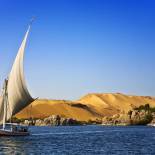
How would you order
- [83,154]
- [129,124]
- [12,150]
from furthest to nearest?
[129,124] → [12,150] → [83,154]

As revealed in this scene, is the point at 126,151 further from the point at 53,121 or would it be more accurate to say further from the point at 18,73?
the point at 53,121

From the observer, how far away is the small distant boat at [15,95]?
65.4 meters

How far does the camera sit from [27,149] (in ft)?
159

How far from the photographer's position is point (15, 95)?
217 ft

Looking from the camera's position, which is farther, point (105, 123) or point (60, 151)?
point (105, 123)

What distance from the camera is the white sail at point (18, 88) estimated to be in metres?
65.2

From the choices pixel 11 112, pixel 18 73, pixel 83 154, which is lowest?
pixel 83 154

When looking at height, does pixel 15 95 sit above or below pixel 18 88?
below

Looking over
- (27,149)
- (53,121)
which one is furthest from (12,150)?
(53,121)

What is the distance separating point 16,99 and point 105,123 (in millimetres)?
97962

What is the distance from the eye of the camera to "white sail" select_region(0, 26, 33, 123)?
6525cm

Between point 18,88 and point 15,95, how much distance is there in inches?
44.0

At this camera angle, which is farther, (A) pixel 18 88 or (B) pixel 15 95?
(B) pixel 15 95

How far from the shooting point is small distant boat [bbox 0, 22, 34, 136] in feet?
214
